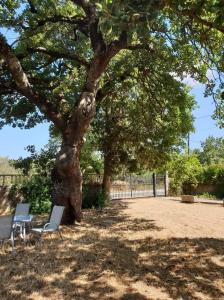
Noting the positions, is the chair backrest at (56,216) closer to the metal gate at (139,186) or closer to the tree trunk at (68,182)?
the tree trunk at (68,182)

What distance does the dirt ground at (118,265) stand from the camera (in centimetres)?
778

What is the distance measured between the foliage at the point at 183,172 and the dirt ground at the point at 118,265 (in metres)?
16.1

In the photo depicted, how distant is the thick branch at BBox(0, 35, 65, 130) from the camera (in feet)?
40.7

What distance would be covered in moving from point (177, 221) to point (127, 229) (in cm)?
273

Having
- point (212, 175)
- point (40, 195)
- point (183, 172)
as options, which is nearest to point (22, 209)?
point (40, 195)

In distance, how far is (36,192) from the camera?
20.3 m

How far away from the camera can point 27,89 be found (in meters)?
13.4

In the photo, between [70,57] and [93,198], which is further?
[93,198]

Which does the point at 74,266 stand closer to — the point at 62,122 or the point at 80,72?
the point at 62,122

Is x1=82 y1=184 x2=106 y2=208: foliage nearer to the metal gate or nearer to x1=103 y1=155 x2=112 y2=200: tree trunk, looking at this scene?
x1=103 y1=155 x2=112 y2=200: tree trunk

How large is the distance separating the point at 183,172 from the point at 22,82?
19.2m

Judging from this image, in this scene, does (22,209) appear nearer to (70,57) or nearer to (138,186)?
(70,57)

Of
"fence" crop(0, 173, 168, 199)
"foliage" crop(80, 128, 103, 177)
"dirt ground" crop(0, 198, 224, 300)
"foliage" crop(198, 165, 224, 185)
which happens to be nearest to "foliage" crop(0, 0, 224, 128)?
"dirt ground" crop(0, 198, 224, 300)

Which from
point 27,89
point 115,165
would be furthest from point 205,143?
point 27,89
